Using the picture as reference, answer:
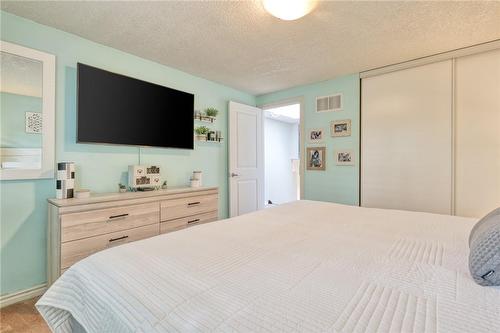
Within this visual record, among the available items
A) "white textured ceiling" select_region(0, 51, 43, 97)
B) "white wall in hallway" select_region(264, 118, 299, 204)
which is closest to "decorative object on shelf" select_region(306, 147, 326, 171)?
"white wall in hallway" select_region(264, 118, 299, 204)

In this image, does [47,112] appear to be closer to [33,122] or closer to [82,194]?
[33,122]

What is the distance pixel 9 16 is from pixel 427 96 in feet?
13.8

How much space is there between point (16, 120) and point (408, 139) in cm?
402

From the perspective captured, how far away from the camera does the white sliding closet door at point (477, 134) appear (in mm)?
2404

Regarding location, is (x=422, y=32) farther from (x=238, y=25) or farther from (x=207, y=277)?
(x=207, y=277)

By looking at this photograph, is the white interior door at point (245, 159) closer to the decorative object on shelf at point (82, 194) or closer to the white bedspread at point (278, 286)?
the decorative object on shelf at point (82, 194)

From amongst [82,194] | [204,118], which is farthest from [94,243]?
[204,118]

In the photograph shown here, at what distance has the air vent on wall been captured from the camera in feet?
11.1

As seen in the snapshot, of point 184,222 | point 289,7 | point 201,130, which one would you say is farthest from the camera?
point 201,130

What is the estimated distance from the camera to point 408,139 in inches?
114

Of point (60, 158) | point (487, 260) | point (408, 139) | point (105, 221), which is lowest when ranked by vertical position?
point (105, 221)

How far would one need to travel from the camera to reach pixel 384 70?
118 inches

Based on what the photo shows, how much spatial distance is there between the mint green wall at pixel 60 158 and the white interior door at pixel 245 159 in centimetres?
100

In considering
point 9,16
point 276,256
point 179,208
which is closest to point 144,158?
point 179,208
